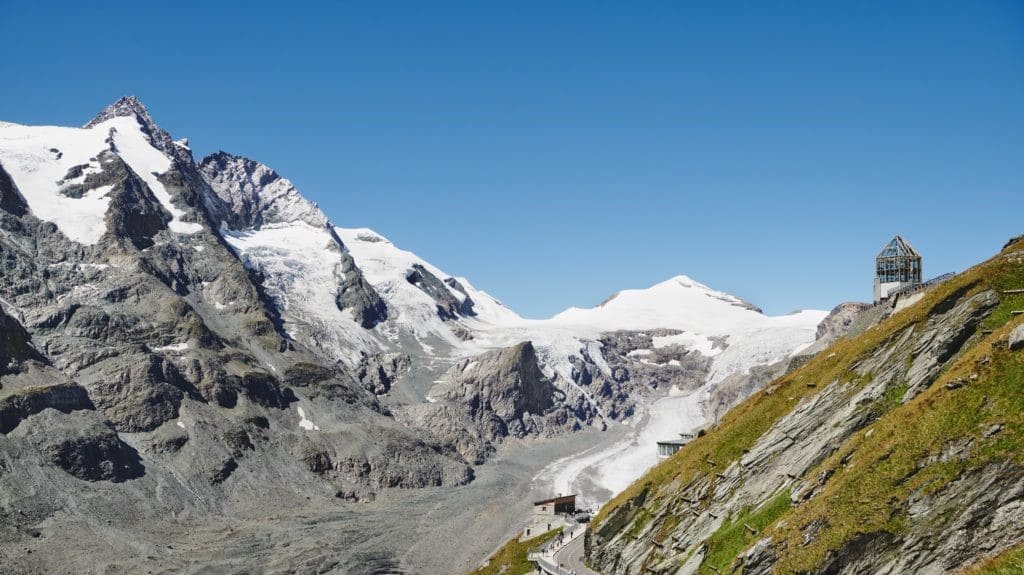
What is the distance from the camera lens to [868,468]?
38969 millimetres

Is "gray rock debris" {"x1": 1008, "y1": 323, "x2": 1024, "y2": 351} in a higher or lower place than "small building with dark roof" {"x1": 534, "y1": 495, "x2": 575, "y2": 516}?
higher

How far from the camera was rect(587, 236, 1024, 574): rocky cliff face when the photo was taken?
33250 millimetres

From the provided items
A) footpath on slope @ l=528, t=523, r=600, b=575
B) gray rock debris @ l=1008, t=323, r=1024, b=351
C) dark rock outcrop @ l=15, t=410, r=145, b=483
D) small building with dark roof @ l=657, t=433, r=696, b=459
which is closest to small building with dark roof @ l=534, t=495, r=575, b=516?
footpath on slope @ l=528, t=523, r=600, b=575

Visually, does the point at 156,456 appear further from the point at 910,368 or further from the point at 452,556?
the point at 910,368

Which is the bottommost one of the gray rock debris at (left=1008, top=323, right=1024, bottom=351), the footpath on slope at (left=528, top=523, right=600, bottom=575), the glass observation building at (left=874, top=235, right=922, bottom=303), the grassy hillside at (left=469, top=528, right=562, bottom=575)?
the grassy hillside at (left=469, top=528, right=562, bottom=575)

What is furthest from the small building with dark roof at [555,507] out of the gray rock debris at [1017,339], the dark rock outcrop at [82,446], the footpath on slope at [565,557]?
the dark rock outcrop at [82,446]

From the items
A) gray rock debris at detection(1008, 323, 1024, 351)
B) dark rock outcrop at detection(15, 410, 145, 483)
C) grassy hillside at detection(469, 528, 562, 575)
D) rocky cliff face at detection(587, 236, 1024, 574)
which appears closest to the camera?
rocky cliff face at detection(587, 236, 1024, 574)

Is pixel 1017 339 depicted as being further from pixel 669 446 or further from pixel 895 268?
pixel 669 446

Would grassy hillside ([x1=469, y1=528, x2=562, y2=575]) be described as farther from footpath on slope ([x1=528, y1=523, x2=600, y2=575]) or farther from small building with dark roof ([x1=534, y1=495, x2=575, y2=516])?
small building with dark roof ([x1=534, y1=495, x2=575, y2=516])

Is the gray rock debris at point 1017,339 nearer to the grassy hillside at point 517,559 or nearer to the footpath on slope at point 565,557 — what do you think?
the footpath on slope at point 565,557

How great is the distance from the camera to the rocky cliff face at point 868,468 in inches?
1309

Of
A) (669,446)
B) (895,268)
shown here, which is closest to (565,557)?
(669,446)

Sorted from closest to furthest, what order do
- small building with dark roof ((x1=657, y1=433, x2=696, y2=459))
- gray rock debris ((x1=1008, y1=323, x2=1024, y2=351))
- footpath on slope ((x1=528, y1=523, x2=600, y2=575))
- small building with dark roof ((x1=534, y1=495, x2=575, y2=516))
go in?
gray rock debris ((x1=1008, y1=323, x2=1024, y2=351)) < footpath on slope ((x1=528, y1=523, x2=600, y2=575)) < small building with dark roof ((x1=657, y1=433, x2=696, y2=459)) < small building with dark roof ((x1=534, y1=495, x2=575, y2=516))

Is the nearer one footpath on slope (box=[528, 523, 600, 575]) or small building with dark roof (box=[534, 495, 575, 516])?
footpath on slope (box=[528, 523, 600, 575])
